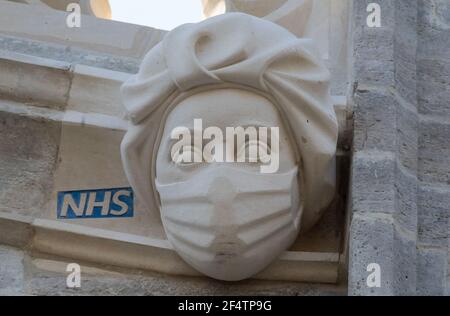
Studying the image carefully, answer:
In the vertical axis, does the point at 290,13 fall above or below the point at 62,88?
above

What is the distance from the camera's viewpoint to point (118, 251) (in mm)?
3559

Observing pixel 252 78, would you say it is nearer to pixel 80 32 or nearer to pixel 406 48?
pixel 406 48

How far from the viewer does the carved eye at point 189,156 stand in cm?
339

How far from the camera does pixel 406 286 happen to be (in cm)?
332

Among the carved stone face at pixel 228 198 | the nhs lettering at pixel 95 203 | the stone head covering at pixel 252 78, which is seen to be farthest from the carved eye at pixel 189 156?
the nhs lettering at pixel 95 203

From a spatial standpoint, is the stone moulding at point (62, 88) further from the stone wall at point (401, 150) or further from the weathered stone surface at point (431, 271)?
the weathered stone surface at point (431, 271)

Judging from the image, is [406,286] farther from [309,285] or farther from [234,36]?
[234,36]

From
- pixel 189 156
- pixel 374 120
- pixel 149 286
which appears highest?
pixel 374 120

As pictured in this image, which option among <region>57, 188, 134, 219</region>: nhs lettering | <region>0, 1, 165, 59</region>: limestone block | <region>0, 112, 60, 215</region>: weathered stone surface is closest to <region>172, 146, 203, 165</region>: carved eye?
<region>57, 188, 134, 219</region>: nhs lettering

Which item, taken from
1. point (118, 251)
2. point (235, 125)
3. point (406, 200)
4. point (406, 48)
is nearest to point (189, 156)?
point (235, 125)

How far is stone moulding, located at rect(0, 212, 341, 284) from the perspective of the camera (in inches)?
138

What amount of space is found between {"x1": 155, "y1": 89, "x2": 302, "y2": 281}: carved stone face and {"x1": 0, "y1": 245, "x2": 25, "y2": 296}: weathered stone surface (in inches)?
11.9

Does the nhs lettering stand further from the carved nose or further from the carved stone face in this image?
the carved nose

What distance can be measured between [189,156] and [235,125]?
100mm
